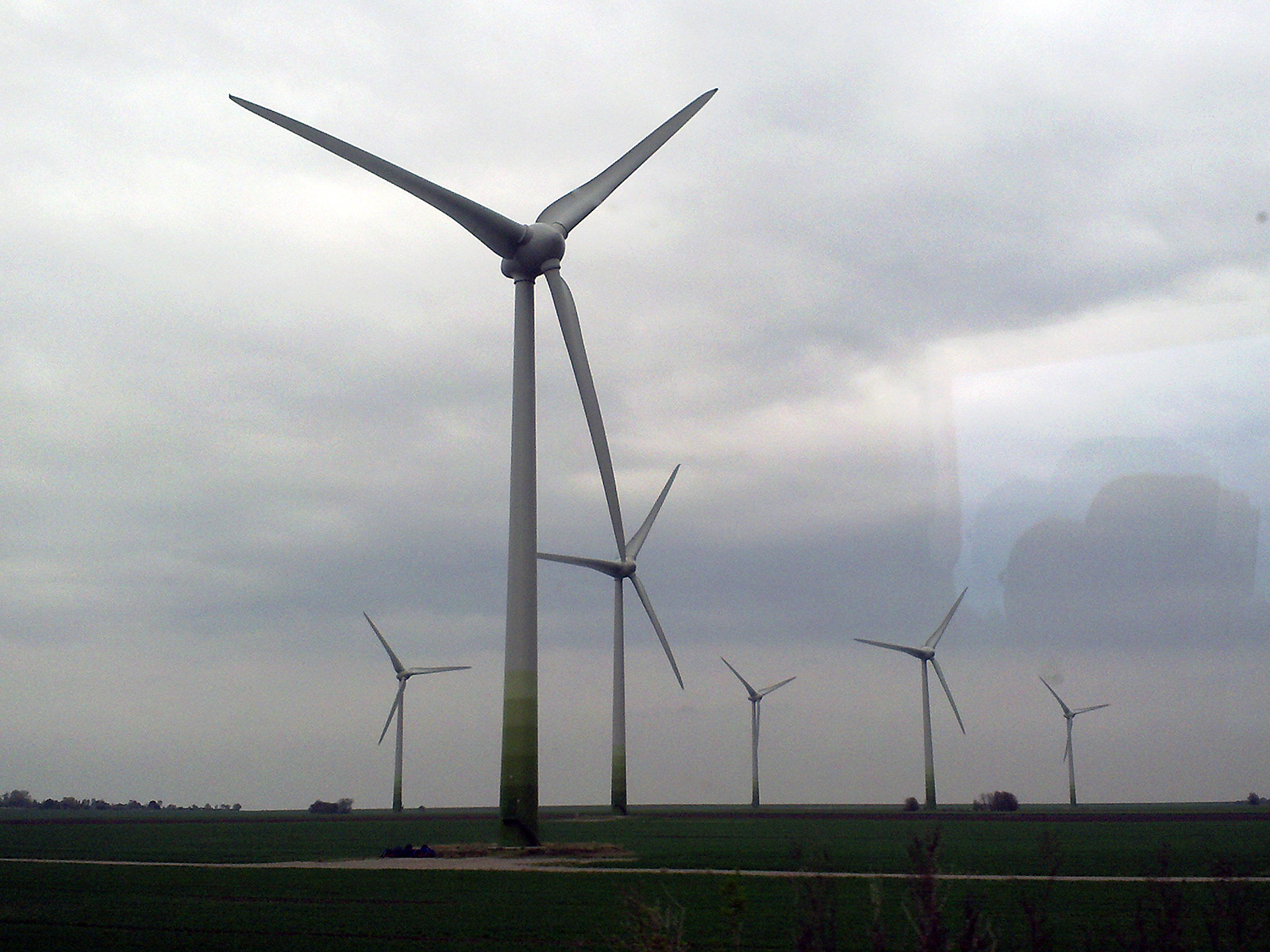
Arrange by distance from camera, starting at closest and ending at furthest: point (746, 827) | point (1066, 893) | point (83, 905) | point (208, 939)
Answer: point (208, 939), point (83, 905), point (1066, 893), point (746, 827)

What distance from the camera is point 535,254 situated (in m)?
48.5

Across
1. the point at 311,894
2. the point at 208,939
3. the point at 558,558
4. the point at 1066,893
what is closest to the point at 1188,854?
the point at 1066,893

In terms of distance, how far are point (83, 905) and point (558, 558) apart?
58.3 meters

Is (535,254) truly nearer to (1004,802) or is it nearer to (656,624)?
(656,624)

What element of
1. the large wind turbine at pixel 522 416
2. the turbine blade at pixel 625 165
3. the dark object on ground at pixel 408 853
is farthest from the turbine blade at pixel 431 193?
the dark object on ground at pixel 408 853

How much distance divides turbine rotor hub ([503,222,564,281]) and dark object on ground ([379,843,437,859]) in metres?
22.8

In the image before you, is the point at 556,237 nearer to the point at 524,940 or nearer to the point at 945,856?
the point at 945,856

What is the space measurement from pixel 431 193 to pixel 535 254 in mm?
5040

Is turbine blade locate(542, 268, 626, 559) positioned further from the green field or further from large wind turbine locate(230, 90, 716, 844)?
the green field

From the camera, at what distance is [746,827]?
7319 centimetres

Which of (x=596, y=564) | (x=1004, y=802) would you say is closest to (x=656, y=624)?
(x=596, y=564)

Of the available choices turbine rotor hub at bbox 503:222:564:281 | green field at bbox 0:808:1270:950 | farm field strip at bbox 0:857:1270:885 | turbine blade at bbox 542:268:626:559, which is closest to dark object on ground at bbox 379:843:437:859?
farm field strip at bbox 0:857:1270:885

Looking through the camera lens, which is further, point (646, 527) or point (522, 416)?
point (646, 527)

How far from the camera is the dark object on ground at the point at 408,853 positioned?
1785 inches
